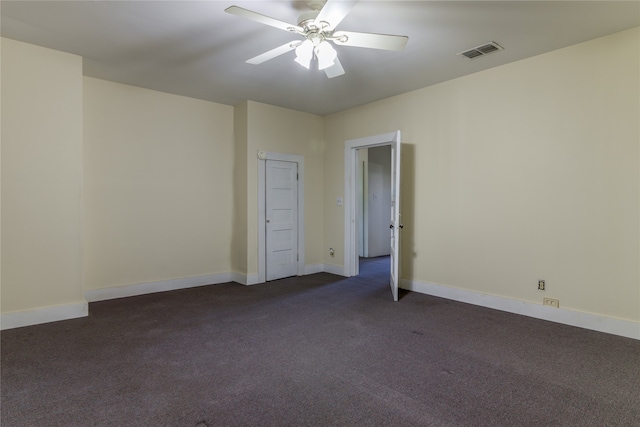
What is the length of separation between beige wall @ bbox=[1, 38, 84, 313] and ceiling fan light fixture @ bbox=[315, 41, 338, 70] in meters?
2.68

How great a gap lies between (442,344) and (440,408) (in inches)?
37.8

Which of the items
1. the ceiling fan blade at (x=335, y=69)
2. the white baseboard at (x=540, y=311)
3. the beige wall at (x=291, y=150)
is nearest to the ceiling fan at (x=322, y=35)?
the ceiling fan blade at (x=335, y=69)

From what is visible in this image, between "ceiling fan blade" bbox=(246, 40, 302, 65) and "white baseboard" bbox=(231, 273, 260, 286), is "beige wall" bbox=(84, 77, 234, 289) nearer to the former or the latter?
"white baseboard" bbox=(231, 273, 260, 286)

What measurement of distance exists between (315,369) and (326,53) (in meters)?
2.40

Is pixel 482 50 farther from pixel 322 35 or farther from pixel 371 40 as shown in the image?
pixel 322 35

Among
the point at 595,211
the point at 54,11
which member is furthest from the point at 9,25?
the point at 595,211

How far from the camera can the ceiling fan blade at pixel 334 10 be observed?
2.02 metres

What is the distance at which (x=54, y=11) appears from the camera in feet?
8.74

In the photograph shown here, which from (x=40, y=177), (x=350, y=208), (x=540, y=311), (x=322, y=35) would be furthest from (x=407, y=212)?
(x=40, y=177)

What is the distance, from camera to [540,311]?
3451 millimetres

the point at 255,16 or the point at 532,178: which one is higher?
the point at 255,16

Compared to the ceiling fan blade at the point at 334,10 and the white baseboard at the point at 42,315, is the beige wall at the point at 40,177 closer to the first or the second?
the white baseboard at the point at 42,315

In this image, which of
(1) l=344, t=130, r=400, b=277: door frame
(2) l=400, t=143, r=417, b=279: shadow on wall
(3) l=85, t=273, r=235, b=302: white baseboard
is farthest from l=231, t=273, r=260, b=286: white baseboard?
(2) l=400, t=143, r=417, b=279: shadow on wall

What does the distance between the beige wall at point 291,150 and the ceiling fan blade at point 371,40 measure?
8.96 ft
